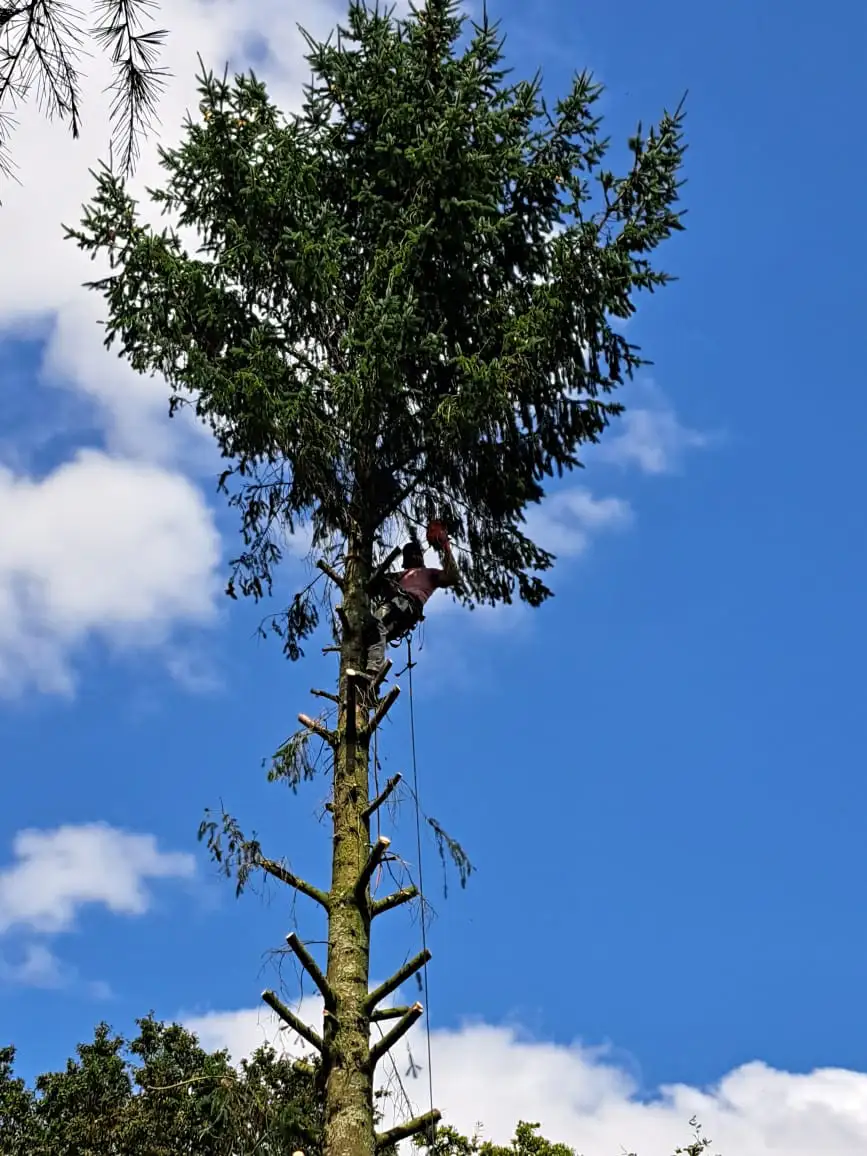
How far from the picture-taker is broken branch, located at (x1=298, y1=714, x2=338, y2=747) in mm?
7816

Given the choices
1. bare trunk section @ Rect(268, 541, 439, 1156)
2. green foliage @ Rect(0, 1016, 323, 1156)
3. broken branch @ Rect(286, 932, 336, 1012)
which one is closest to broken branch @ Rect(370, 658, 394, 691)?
bare trunk section @ Rect(268, 541, 439, 1156)

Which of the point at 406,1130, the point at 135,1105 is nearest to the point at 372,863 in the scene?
the point at 406,1130

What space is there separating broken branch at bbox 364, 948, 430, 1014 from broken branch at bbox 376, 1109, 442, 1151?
0.59 m

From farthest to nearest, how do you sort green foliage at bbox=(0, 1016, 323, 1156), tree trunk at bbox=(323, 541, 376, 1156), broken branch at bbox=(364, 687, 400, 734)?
green foliage at bbox=(0, 1016, 323, 1156), broken branch at bbox=(364, 687, 400, 734), tree trunk at bbox=(323, 541, 376, 1156)

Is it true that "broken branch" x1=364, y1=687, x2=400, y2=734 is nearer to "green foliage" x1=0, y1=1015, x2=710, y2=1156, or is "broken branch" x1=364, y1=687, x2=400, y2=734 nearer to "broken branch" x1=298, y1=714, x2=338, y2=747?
"broken branch" x1=298, y1=714, x2=338, y2=747

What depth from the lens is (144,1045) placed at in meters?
18.1

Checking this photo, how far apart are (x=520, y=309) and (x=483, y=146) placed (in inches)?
48.4

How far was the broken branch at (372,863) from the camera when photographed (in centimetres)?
677

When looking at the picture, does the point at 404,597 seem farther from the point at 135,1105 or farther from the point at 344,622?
the point at 135,1105

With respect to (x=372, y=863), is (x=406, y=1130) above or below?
below

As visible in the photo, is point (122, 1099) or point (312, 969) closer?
point (312, 969)

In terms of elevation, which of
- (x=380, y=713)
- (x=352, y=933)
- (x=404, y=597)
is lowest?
(x=352, y=933)

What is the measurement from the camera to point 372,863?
22.5 ft

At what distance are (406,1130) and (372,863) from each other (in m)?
1.35
